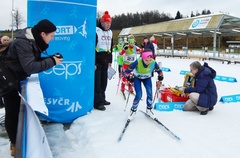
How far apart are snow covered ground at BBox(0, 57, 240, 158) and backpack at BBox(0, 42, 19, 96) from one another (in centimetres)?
112

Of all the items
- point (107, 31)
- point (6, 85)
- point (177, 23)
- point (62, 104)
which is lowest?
point (62, 104)

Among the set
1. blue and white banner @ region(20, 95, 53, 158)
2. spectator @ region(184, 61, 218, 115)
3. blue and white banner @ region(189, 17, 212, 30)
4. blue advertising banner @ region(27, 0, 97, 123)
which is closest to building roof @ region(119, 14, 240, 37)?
blue and white banner @ region(189, 17, 212, 30)

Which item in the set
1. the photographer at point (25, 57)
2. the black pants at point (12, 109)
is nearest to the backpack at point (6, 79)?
the photographer at point (25, 57)

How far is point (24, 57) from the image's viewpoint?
283 cm

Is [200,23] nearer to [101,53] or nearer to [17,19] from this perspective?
[101,53]

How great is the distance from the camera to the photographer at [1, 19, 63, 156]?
2842 millimetres

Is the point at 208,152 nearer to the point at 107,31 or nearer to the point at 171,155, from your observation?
the point at 171,155

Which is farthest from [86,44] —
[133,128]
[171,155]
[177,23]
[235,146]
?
[177,23]

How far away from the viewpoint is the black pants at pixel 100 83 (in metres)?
5.61

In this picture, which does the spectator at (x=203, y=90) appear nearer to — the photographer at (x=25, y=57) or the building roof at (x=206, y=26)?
the photographer at (x=25, y=57)

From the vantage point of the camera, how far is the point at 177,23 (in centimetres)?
2522

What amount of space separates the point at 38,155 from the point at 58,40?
2892 mm

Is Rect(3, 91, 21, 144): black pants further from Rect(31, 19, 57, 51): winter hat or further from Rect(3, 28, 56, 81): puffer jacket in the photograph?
Rect(31, 19, 57, 51): winter hat

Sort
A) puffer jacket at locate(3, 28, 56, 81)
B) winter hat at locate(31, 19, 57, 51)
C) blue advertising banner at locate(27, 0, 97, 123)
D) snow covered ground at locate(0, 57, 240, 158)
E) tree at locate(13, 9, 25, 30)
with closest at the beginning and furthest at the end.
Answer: puffer jacket at locate(3, 28, 56, 81) < winter hat at locate(31, 19, 57, 51) < snow covered ground at locate(0, 57, 240, 158) < blue advertising banner at locate(27, 0, 97, 123) < tree at locate(13, 9, 25, 30)
